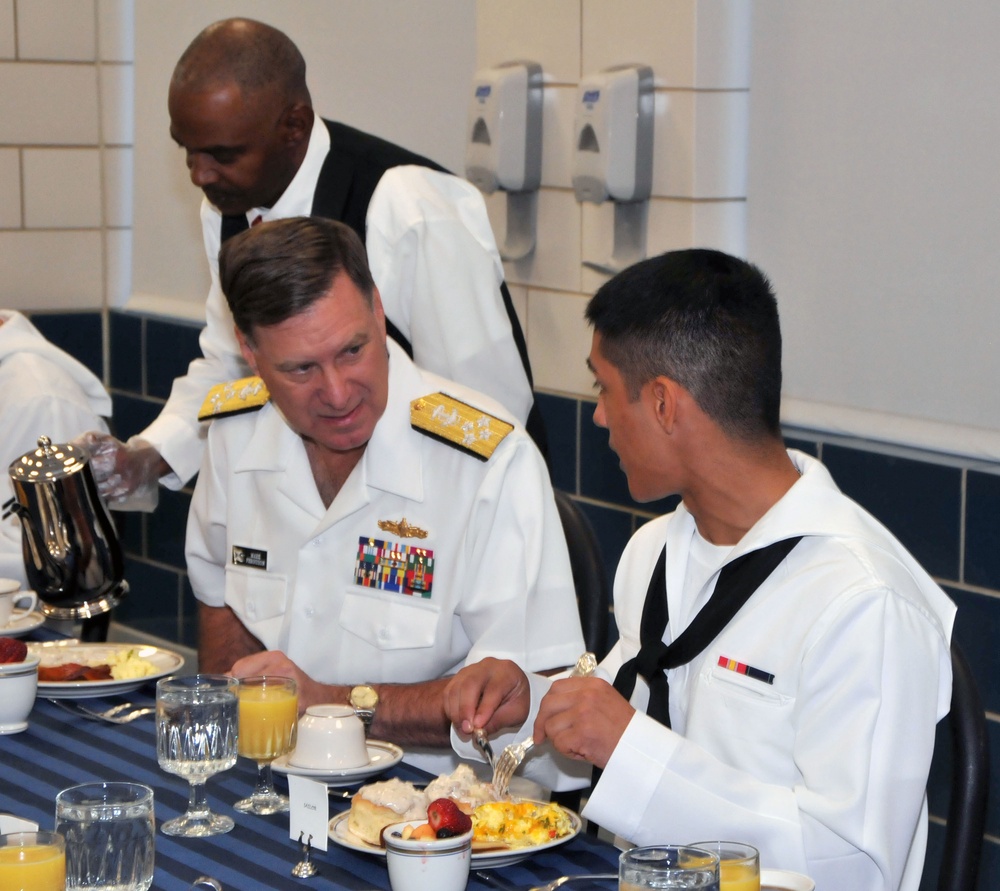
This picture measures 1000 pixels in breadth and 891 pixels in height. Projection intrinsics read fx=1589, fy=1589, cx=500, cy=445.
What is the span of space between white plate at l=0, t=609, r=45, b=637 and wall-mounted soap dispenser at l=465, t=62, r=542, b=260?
144cm

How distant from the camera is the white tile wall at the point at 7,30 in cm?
467

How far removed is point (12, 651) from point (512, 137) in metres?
1.78

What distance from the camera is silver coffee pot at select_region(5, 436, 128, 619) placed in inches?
103

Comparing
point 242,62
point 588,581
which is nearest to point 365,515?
point 588,581

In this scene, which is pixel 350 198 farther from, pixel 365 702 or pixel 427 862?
pixel 427 862

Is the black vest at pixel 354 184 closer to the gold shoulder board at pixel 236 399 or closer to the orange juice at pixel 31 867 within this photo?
the gold shoulder board at pixel 236 399

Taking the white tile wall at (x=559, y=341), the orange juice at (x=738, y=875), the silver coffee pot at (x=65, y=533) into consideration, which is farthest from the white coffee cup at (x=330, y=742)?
the white tile wall at (x=559, y=341)

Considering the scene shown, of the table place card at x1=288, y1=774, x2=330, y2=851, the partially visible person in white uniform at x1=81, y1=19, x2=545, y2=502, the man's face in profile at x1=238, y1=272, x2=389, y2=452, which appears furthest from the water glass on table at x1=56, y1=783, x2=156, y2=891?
the partially visible person in white uniform at x1=81, y1=19, x2=545, y2=502

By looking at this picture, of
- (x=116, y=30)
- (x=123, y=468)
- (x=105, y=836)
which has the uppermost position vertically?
(x=116, y=30)

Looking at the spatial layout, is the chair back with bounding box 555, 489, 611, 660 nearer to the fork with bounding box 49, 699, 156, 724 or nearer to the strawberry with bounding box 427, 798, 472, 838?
the fork with bounding box 49, 699, 156, 724

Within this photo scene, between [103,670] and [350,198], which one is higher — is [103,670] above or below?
below

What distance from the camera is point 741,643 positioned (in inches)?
72.9

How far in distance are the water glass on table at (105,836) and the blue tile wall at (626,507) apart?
1.67 metres

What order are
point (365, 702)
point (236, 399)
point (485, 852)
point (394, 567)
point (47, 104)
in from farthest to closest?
point (47, 104)
point (236, 399)
point (394, 567)
point (365, 702)
point (485, 852)
